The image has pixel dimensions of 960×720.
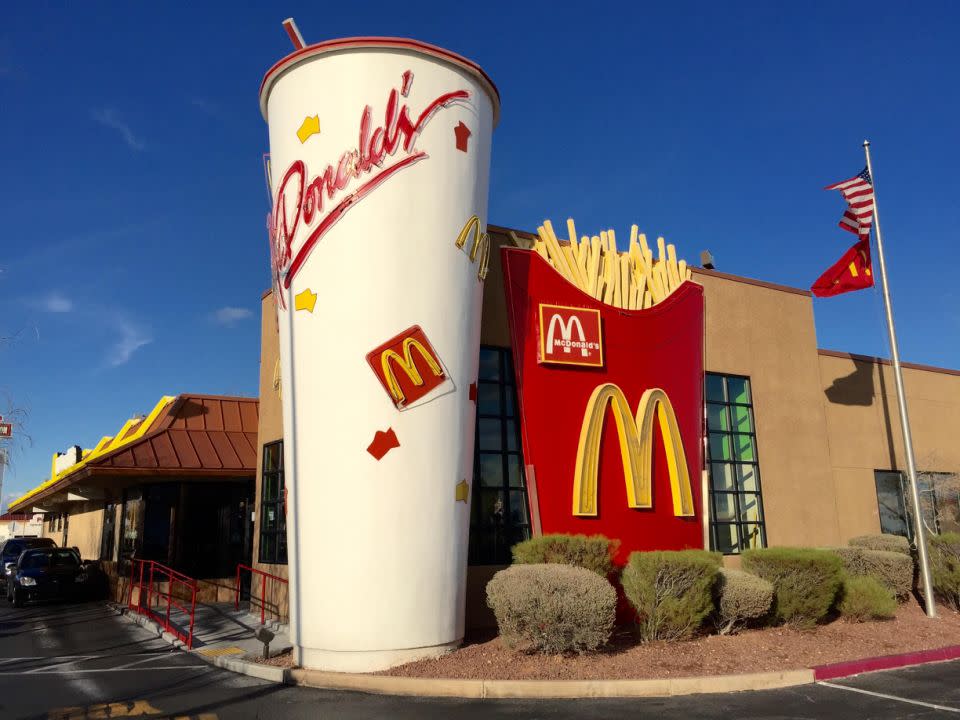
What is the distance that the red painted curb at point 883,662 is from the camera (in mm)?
10211

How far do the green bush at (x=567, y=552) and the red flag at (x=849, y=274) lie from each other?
9.95 m

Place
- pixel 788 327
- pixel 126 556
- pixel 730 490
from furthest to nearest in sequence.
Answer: pixel 126 556, pixel 788 327, pixel 730 490

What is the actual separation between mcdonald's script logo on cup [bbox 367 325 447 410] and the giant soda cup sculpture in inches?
0.8

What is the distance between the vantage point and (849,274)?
17891 millimetres

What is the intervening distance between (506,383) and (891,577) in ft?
29.9

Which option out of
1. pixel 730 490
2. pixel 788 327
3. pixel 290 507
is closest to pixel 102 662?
pixel 290 507

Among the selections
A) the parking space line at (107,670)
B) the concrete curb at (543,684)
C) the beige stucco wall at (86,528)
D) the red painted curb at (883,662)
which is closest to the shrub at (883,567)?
the red painted curb at (883,662)

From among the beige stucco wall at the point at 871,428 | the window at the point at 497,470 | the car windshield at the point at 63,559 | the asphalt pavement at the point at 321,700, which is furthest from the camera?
the car windshield at the point at 63,559

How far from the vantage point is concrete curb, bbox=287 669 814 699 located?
9.15 meters

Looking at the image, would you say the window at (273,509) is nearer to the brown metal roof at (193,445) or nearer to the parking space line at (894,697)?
the brown metal roof at (193,445)

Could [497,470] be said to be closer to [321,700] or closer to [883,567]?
[321,700]

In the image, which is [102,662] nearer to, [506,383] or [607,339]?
[506,383]

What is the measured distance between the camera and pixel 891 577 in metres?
15.6

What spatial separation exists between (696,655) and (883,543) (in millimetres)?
9030
